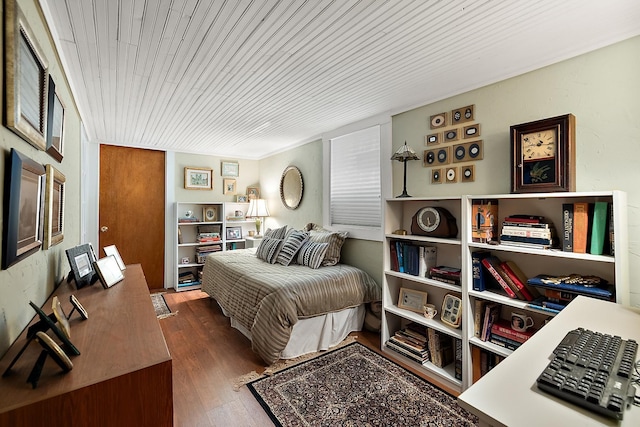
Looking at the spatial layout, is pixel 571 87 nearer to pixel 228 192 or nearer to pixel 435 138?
pixel 435 138

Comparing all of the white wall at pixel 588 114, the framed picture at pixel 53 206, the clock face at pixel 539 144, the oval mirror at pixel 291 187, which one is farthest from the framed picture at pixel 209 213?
the clock face at pixel 539 144

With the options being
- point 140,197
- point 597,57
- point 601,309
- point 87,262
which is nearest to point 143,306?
point 87,262

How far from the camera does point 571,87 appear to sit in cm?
179

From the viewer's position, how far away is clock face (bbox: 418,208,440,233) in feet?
7.69

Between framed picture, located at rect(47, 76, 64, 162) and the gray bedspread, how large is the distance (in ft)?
5.52

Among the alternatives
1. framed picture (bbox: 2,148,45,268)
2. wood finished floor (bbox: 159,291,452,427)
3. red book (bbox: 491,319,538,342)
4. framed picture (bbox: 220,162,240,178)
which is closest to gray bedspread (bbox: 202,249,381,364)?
wood finished floor (bbox: 159,291,452,427)

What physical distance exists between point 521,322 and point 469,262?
0.48 metres

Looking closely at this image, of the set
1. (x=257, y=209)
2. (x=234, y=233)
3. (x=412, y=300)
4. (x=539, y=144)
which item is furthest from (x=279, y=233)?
(x=539, y=144)

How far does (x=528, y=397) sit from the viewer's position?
0.77 m

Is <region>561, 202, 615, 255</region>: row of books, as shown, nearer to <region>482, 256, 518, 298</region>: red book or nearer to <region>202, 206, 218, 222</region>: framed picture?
<region>482, 256, 518, 298</region>: red book

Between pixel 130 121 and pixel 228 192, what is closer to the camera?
pixel 130 121

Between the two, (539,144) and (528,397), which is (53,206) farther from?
(539,144)

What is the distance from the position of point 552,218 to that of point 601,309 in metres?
0.68

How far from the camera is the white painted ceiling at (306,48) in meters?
1.40
